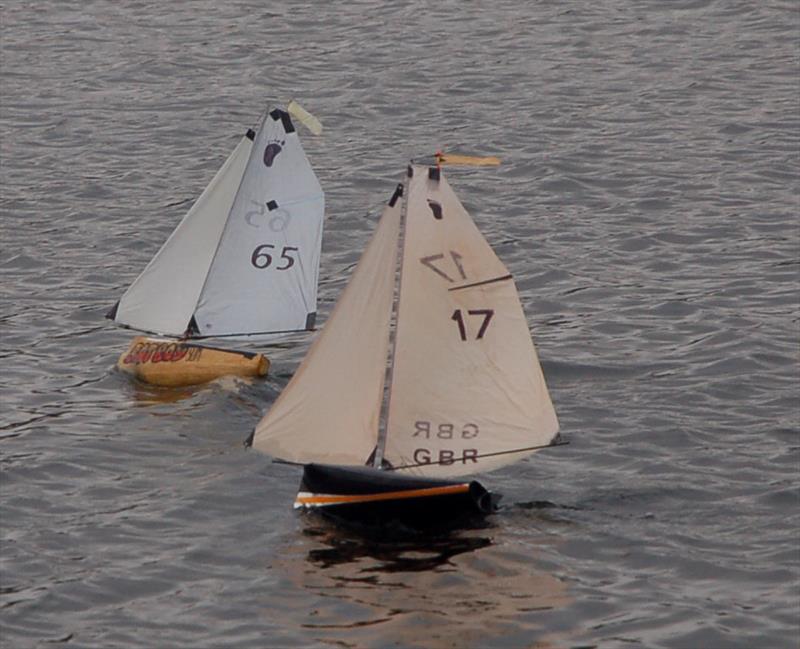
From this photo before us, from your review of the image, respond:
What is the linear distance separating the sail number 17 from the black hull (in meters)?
2.28

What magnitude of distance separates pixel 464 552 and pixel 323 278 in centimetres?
1545

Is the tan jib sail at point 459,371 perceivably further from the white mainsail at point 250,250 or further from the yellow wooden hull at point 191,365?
the white mainsail at point 250,250

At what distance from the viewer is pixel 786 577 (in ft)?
88.7

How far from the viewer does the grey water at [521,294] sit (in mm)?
26594

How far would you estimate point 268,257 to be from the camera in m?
36.1

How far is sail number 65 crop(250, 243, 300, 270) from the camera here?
118ft

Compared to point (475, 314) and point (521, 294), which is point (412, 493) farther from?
point (521, 294)

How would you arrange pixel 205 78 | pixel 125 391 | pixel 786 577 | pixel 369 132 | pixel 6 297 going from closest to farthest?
pixel 786 577, pixel 125 391, pixel 6 297, pixel 369 132, pixel 205 78

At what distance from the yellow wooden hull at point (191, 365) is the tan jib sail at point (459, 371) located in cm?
790

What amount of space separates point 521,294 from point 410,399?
521 inches

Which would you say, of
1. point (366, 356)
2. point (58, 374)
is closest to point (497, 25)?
point (58, 374)

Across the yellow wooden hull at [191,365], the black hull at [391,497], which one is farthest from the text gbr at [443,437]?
the yellow wooden hull at [191,365]

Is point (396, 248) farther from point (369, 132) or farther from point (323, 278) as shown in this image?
point (369, 132)

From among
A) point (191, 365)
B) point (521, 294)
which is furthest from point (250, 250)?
point (521, 294)
